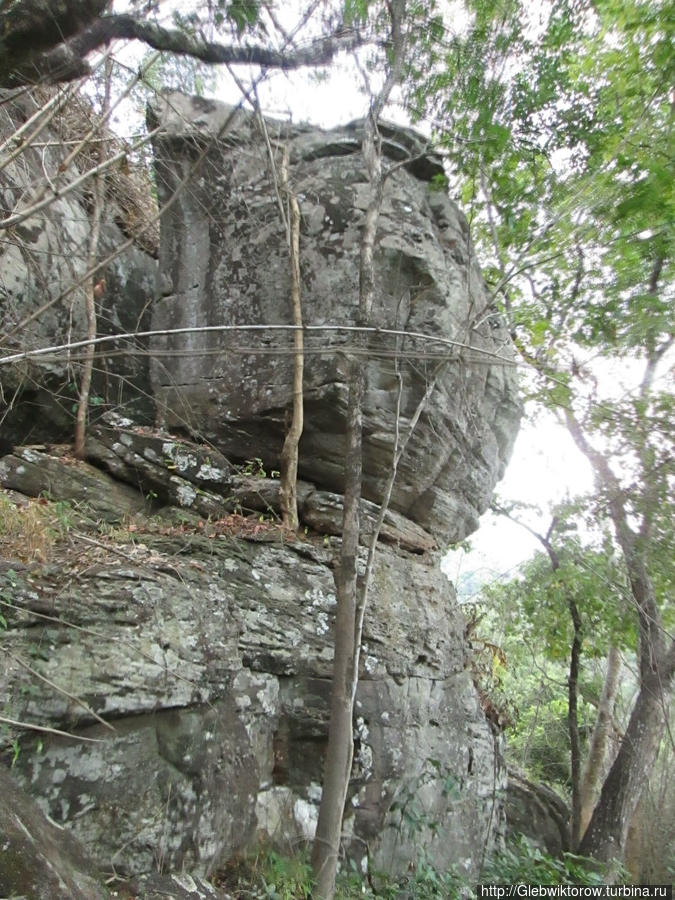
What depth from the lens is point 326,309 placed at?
6961 millimetres

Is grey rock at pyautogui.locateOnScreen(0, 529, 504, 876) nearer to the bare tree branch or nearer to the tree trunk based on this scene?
the tree trunk

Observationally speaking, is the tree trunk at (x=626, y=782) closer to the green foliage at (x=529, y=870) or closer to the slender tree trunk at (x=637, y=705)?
the slender tree trunk at (x=637, y=705)

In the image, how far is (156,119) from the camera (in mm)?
7391

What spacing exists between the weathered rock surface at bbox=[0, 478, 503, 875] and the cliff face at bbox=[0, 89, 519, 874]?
17 mm

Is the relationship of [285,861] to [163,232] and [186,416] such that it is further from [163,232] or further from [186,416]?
[163,232]

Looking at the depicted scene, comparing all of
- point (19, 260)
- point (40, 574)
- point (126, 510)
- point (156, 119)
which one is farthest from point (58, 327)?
point (40, 574)

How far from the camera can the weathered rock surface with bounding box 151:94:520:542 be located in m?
6.67

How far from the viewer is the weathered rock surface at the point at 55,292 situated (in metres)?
6.08

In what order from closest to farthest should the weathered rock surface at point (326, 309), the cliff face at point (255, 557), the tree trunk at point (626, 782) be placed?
the cliff face at point (255, 557) < the weathered rock surface at point (326, 309) < the tree trunk at point (626, 782)

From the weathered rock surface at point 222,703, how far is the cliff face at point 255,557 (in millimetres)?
17

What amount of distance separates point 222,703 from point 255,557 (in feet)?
4.52

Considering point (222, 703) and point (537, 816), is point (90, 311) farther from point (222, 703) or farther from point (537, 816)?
point (537, 816)

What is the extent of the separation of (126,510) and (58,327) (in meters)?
2.29

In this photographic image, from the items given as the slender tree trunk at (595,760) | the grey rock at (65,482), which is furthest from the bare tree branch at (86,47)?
the slender tree trunk at (595,760)
